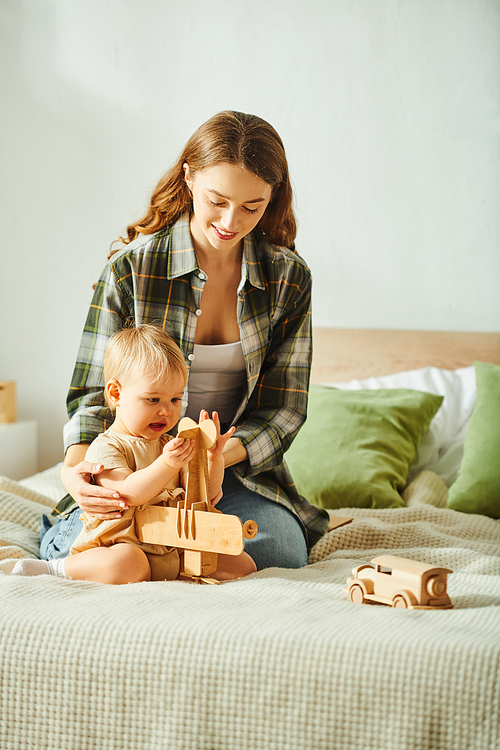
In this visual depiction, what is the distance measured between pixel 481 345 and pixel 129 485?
1467mm

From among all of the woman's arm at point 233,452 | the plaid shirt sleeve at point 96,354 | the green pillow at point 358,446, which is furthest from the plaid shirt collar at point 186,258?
the green pillow at point 358,446

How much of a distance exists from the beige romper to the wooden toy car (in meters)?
0.29

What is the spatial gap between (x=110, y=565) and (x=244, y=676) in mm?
335

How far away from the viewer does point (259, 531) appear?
1.14 m

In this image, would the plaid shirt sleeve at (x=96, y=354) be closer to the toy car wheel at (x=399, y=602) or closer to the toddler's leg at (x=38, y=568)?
the toddler's leg at (x=38, y=568)

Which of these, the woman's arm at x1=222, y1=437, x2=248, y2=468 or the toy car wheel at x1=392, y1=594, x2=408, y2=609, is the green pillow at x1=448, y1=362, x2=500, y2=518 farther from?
the toy car wheel at x1=392, y1=594, x2=408, y2=609

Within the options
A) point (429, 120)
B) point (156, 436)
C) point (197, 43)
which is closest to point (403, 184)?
point (429, 120)

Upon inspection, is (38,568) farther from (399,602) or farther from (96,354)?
(399,602)

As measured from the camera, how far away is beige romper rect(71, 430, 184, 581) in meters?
0.95

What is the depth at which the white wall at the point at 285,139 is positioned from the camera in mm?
2025

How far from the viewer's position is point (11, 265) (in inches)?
95.2

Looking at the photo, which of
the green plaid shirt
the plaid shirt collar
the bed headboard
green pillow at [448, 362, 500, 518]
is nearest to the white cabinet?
the bed headboard

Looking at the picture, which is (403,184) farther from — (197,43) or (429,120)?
(197,43)

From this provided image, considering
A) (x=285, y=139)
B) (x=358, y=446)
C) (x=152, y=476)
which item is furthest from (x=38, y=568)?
(x=285, y=139)
